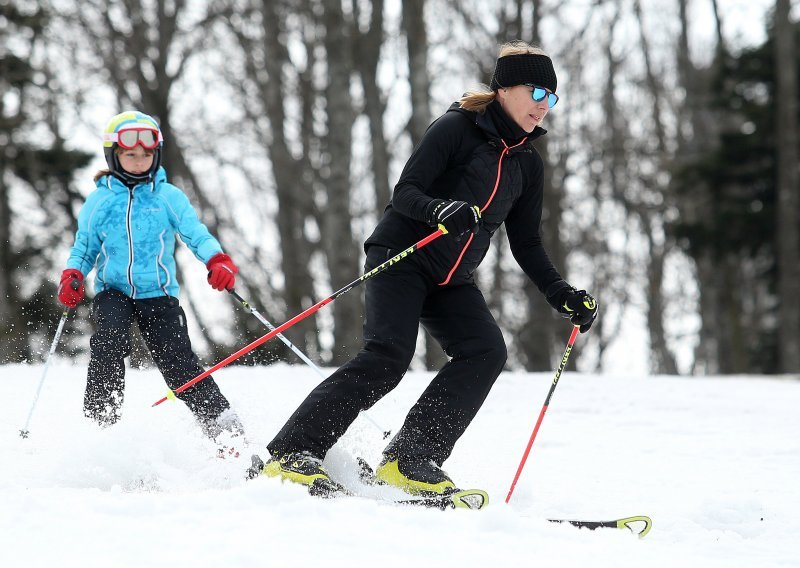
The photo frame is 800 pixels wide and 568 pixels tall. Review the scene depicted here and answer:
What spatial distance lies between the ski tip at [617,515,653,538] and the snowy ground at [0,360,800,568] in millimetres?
95

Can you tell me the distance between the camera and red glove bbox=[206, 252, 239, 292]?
4621 mm

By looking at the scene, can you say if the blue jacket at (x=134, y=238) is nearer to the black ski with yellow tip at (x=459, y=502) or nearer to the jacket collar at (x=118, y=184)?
the jacket collar at (x=118, y=184)

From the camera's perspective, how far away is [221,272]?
183 inches

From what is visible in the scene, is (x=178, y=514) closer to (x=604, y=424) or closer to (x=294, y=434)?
(x=294, y=434)

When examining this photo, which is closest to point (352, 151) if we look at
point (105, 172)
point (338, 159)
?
point (338, 159)

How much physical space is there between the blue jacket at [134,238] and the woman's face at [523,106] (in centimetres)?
167

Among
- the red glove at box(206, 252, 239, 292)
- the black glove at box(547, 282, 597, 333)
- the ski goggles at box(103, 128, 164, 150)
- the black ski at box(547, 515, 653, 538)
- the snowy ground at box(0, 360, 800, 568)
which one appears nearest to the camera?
the snowy ground at box(0, 360, 800, 568)

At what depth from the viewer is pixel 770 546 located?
A: 11.8ft

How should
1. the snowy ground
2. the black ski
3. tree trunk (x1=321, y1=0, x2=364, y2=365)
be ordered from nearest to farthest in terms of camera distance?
the snowy ground < the black ski < tree trunk (x1=321, y1=0, x2=364, y2=365)

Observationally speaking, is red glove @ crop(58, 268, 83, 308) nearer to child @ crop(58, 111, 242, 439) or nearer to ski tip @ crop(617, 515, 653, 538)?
child @ crop(58, 111, 242, 439)

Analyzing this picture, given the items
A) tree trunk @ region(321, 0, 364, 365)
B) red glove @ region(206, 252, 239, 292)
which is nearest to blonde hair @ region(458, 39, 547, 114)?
red glove @ region(206, 252, 239, 292)

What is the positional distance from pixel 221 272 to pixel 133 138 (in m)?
0.86

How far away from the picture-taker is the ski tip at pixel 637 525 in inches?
142

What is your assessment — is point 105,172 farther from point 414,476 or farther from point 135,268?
point 414,476
